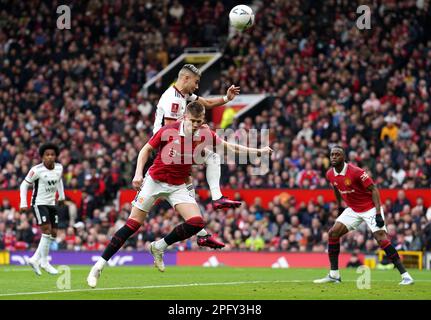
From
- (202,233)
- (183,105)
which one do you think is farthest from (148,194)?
(183,105)

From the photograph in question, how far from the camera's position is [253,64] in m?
35.6

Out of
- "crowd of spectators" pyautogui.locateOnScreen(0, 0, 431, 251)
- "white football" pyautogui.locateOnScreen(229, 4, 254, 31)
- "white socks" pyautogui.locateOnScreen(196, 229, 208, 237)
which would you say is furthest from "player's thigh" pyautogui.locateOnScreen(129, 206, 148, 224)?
"crowd of spectators" pyautogui.locateOnScreen(0, 0, 431, 251)

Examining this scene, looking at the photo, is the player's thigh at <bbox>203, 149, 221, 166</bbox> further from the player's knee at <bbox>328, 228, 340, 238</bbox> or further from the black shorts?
the black shorts

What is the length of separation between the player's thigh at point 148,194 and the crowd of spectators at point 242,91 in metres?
12.6

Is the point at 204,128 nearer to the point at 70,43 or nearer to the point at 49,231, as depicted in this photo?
the point at 49,231

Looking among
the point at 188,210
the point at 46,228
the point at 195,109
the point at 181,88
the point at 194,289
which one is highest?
the point at 181,88

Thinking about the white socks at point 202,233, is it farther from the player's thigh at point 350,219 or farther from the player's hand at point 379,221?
the player's hand at point 379,221

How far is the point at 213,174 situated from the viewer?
16.4m

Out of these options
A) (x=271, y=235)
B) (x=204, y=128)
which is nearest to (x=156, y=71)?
(x=271, y=235)

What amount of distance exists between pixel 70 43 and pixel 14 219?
1062 cm

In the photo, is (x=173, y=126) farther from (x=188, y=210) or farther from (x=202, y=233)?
(x=202, y=233)

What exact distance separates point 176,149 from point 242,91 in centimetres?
2071

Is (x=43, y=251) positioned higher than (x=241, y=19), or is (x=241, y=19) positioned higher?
(x=241, y=19)
